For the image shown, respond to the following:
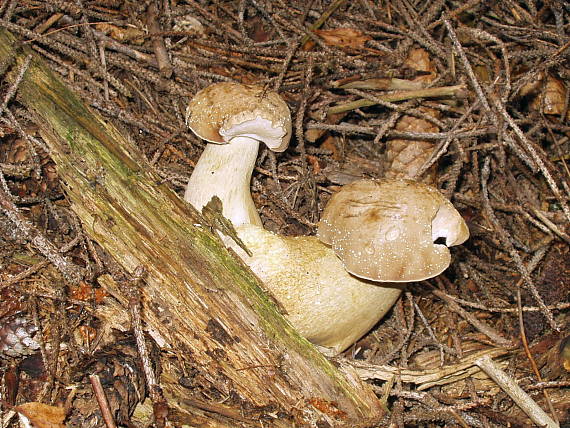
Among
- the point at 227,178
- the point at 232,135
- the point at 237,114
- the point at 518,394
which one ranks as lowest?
the point at 518,394

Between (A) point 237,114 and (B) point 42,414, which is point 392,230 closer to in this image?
(A) point 237,114

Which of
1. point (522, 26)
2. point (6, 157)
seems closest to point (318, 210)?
point (6, 157)

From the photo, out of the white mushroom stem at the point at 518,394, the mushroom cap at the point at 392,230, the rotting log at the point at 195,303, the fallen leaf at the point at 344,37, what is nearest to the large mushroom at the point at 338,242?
the mushroom cap at the point at 392,230

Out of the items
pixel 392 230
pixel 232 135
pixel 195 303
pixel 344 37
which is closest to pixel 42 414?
pixel 195 303

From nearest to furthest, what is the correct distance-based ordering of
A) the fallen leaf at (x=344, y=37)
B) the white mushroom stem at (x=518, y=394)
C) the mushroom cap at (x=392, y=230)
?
the mushroom cap at (x=392, y=230) < the white mushroom stem at (x=518, y=394) < the fallen leaf at (x=344, y=37)

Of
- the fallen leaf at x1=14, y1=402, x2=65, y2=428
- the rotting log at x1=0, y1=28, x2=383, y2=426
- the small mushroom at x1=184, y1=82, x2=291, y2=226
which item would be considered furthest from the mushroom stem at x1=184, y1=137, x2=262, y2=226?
the fallen leaf at x1=14, y1=402, x2=65, y2=428

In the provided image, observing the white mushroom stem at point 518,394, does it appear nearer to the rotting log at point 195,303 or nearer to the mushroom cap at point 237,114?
the rotting log at point 195,303
